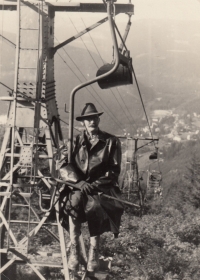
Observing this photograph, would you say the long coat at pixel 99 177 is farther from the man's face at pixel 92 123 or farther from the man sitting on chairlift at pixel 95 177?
the man's face at pixel 92 123

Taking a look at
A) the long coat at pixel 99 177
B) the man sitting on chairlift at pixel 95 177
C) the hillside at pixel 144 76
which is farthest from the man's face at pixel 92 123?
the hillside at pixel 144 76

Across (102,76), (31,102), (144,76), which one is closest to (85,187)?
(102,76)

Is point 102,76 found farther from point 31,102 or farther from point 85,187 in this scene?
point 31,102

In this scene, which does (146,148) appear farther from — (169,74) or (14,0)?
(14,0)

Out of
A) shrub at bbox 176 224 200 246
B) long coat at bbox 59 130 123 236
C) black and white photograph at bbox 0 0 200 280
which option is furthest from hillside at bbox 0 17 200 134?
long coat at bbox 59 130 123 236

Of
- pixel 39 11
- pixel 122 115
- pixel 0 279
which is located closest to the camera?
pixel 39 11

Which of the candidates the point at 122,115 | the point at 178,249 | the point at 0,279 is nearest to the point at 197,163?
the point at 178,249

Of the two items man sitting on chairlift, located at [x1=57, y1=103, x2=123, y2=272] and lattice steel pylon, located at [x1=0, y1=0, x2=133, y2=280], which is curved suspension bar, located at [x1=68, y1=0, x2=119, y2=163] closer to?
man sitting on chairlift, located at [x1=57, y1=103, x2=123, y2=272]
